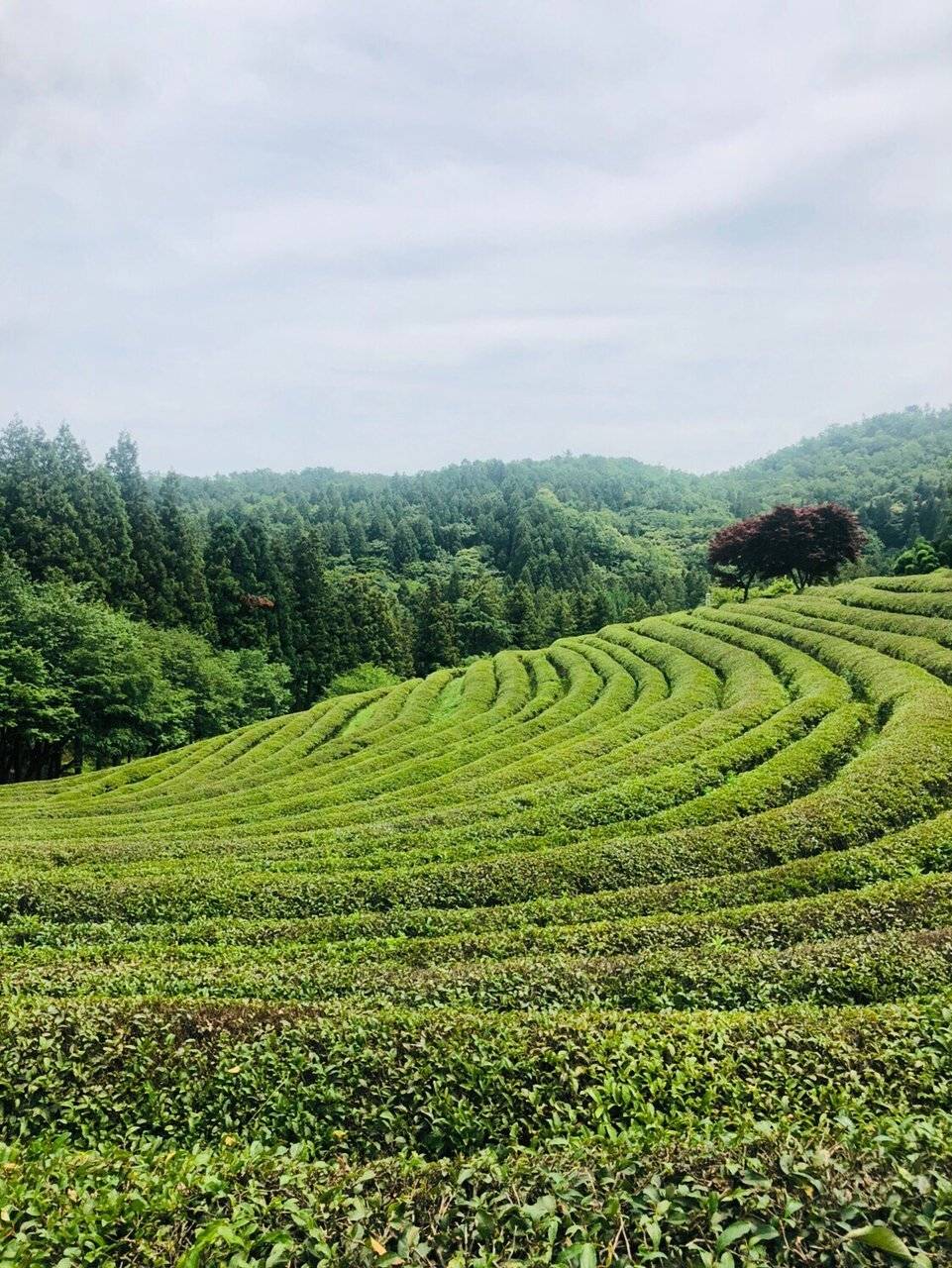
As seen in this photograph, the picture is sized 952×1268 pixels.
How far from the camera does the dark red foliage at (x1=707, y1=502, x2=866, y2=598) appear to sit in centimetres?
5428

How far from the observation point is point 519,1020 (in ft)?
22.8

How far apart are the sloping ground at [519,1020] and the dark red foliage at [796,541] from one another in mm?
34227

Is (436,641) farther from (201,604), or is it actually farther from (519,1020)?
(519,1020)

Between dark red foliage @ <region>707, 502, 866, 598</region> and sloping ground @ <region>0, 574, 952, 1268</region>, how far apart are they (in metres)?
34.2

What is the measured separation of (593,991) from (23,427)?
8749 cm

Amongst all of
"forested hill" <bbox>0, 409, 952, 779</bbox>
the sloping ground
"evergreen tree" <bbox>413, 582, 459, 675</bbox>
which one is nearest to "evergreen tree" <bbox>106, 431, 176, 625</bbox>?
"forested hill" <bbox>0, 409, 952, 779</bbox>

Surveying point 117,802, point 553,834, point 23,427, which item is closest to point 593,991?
point 553,834

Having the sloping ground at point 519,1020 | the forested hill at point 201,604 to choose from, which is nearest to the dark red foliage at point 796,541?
the forested hill at point 201,604

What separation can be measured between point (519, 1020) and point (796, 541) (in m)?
54.3

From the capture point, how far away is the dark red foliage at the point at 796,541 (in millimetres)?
54281

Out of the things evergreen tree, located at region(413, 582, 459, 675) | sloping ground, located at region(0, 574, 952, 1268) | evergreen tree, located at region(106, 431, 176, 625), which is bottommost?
sloping ground, located at region(0, 574, 952, 1268)

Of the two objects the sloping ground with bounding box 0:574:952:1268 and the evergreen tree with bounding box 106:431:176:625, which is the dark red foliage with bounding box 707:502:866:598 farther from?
the evergreen tree with bounding box 106:431:176:625

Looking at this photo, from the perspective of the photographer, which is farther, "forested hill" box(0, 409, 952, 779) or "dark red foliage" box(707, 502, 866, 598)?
"dark red foliage" box(707, 502, 866, 598)

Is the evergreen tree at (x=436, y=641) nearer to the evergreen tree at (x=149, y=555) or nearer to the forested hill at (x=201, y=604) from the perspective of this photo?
the forested hill at (x=201, y=604)
